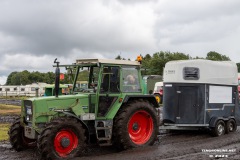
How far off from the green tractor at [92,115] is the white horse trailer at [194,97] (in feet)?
5.42

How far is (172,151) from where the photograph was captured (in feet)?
30.3

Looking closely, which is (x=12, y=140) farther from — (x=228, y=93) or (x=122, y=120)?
(x=228, y=93)

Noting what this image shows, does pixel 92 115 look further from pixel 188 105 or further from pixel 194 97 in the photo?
pixel 194 97

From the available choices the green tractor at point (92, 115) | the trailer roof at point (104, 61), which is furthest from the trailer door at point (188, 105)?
the trailer roof at point (104, 61)

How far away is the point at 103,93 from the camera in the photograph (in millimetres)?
9320

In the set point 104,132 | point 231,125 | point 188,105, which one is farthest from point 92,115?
point 231,125

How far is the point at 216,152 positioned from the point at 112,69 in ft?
11.1

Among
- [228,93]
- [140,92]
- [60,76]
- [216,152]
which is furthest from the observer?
[228,93]

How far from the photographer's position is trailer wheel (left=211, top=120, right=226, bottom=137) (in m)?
11.6

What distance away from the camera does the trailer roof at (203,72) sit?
11797 mm

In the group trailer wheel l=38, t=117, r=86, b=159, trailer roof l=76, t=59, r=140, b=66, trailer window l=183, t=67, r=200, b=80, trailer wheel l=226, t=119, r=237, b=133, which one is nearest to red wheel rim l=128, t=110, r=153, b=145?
trailer roof l=76, t=59, r=140, b=66

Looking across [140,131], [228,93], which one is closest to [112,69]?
[140,131]

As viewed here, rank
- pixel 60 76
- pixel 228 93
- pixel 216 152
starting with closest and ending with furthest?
1. pixel 60 76
2. pixel 216 152
3. pixel 228 93

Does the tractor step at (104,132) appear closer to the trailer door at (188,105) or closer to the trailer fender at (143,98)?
the trailer fender at (143,98)
